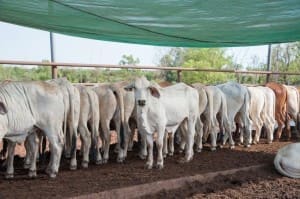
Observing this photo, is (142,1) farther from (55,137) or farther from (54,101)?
(55,137)

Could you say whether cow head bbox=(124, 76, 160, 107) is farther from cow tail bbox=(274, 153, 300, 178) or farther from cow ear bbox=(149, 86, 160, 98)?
cow tail bbox=(274, 153, 300, 178)

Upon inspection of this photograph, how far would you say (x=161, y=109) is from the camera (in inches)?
224

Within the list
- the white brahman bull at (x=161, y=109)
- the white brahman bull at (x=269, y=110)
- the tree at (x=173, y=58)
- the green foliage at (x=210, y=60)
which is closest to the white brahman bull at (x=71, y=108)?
the white brahman bull at (x=161, y=109)

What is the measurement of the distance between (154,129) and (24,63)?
280 centimetres

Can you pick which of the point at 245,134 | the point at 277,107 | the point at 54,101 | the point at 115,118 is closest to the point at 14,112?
the point at 54,101

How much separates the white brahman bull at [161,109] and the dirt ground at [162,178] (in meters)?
0.39

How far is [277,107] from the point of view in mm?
9203

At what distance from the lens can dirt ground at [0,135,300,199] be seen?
14.6ft

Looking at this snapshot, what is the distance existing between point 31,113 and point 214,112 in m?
3.86

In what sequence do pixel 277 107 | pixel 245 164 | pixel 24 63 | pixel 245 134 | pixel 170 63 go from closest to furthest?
pixel 245 164
pixel 24 63
pixel 245 134
pixel 277 107
pixel 170 63

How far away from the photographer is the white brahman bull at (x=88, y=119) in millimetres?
5715

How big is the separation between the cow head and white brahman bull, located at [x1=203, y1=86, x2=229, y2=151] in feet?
6.23

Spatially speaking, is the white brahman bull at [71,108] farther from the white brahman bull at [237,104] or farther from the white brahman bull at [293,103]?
the white brahman bull at [293,103]

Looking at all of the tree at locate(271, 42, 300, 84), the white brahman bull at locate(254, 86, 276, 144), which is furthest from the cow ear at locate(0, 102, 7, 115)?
the tree at locate(271, 42, 300, 84)
